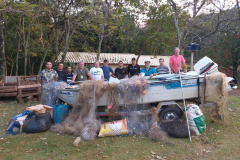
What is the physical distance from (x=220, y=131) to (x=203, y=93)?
100 cm

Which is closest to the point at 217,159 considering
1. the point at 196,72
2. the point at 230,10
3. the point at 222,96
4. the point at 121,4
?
the point at 222,96

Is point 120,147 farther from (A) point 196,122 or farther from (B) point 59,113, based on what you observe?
(B) point 59,113

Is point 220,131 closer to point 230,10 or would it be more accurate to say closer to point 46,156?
point 46,156

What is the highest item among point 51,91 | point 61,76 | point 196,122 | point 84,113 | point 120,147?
point 61,76

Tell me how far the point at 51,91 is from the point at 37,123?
1133 millimetres

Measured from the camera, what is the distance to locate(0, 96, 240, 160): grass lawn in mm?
3742

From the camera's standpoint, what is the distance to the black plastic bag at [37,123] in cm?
486

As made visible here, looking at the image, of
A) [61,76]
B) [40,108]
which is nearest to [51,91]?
[40,108]

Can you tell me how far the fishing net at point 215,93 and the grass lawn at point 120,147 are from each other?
1.94 ft

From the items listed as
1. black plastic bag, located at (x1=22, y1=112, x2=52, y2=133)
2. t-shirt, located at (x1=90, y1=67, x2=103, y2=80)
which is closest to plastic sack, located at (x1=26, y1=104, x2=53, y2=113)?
black plastic bag, located at (x1=22, y1=112, x2=52, y2=133)

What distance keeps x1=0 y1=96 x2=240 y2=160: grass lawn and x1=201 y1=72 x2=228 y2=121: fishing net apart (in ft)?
1.94

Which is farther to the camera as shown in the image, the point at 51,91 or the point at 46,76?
the point at 46,76

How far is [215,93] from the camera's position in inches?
202

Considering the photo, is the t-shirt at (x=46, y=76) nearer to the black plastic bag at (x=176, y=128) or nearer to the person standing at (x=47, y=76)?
the person standing at (x=47, y=76)
